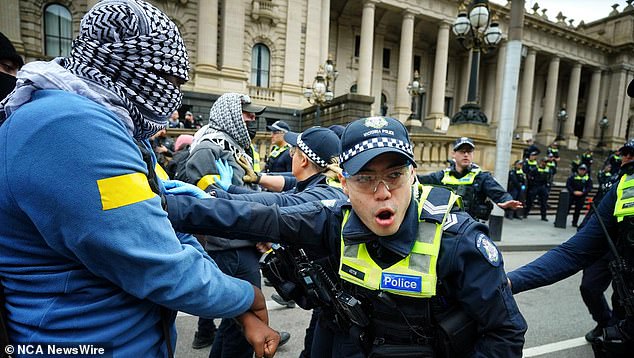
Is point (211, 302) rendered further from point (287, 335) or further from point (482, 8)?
point (482, 8)

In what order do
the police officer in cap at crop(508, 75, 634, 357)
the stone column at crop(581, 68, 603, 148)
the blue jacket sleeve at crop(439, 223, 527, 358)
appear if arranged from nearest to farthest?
the blue jacket sleeve at crop(439, 223, 527, 358)
the police officer in cap at crop(508, 75, 634, 357)
the stone column at crop(581, 68, 603, 148)

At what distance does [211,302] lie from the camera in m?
1.16

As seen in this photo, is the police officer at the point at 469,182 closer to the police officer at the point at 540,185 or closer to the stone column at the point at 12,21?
the police officer at the point at 540,185

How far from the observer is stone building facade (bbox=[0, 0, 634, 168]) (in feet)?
62.4

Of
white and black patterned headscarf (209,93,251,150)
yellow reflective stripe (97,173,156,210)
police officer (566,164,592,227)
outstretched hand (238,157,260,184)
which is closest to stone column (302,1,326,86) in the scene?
police officer (566,164,592,227)

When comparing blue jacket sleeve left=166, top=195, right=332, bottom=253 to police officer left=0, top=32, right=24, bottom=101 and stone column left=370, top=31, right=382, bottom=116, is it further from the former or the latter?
stone column left=370, top=31, right=382, bottom=116

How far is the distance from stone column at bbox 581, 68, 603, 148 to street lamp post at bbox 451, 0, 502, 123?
126ft

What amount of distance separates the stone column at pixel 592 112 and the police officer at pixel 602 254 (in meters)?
46.4

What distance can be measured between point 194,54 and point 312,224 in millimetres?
22672

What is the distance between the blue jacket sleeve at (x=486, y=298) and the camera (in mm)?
1443

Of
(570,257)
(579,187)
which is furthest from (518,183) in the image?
(570,257)

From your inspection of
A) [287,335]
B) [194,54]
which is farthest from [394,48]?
[287,335]

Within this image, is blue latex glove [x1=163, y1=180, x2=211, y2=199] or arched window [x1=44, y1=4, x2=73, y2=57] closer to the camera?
blue latex glove [x1=163, y1=180, x2=211, y2=199]

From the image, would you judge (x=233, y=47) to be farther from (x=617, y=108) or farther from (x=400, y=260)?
(x=617, y=108)
